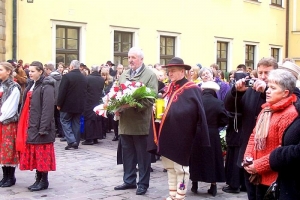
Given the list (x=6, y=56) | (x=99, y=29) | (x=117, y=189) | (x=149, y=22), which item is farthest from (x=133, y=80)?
(x=149, y=22)

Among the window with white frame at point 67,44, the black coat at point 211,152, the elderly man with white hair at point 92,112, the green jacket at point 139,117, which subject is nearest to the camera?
the black coat at point 211,152

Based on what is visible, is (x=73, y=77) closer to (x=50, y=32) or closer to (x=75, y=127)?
(x=75, y=127)

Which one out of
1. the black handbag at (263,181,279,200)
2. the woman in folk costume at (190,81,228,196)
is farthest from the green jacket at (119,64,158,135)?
the black handbag at (263,181,279,200)

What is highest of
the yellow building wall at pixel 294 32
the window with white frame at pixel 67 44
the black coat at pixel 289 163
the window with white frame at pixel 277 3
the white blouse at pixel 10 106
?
the window with white frame at pixel 277 3

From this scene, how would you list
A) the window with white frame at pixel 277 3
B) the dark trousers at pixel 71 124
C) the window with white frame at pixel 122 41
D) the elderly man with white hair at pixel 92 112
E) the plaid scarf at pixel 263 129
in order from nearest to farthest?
the plaid scarf at pixel 263 129 → the dark trousers at pixel 71 124 → the elderly man with white hair at pixel 92 112 → the window with white frame at pixel 122 41 → the window with white frame at pixel 277 3

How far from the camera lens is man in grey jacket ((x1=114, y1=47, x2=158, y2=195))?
6699mm

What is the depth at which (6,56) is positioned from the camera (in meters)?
14.6

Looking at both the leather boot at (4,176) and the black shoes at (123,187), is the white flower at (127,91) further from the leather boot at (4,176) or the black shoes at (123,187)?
the leather boot at (4,176)

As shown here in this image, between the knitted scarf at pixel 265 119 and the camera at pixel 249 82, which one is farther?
the camera at pixel 249 82

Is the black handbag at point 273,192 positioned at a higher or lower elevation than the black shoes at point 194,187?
higher

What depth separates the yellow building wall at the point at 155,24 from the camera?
15.2m

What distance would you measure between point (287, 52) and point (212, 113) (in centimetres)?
2133

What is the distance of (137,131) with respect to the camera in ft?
22.0

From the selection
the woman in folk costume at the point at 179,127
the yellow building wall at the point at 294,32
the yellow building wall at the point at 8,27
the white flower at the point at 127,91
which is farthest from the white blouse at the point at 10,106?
the yellow building wall at the point at 294,32
